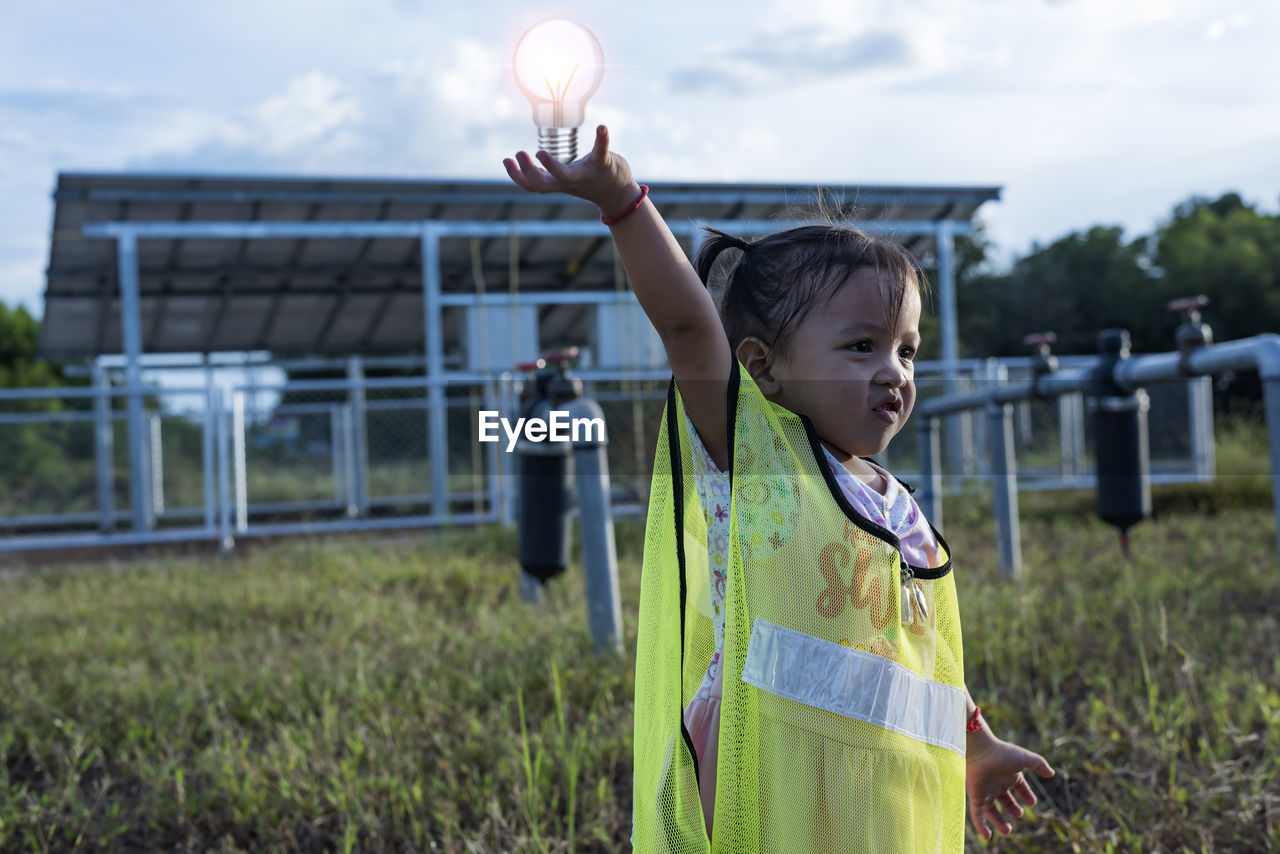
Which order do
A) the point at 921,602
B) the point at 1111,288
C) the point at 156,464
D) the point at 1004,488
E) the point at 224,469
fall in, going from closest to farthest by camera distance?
the point at 921,602 → the point at 1004,488 → the point at 224,469 → the point at 156,464 → the point at 1111,288

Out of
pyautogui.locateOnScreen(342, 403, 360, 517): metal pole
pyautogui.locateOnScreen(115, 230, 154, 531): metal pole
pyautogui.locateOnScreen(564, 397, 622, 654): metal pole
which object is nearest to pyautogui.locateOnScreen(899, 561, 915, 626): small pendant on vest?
pyautogui.locateOnScreen(564, 397, 622, 654): metal pole

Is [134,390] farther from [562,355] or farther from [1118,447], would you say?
[1118,447]

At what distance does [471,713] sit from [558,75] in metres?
2.20

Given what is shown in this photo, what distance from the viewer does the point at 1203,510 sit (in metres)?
7.86

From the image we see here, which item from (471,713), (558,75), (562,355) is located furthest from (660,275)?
(562,355)

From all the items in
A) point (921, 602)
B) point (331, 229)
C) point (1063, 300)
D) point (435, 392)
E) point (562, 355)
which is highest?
point (1063, 300)

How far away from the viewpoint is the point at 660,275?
3.92ft

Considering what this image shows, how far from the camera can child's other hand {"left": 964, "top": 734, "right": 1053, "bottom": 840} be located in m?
1.61

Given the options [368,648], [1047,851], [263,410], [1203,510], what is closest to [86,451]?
[263,410]

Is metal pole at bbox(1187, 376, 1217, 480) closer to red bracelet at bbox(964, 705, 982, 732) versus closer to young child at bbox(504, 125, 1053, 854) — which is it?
red bracelet at bbox(964, 705, 982, 732)

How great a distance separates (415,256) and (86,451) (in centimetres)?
459

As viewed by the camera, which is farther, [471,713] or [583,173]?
[471,713]

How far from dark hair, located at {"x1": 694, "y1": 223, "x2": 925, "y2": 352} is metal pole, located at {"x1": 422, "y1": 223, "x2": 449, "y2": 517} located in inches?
271

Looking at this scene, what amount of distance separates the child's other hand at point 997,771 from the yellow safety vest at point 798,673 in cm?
25
